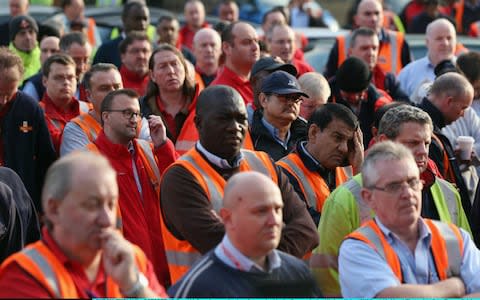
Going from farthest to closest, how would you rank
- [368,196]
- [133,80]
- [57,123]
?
[133,80] < [57,123] < [368,196]

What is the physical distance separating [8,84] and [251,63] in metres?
2.52

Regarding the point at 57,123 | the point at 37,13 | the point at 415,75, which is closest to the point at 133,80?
the point at 57,123

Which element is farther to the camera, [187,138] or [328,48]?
[328,48]

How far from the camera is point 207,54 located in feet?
44.8

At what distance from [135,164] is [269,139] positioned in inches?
44.9

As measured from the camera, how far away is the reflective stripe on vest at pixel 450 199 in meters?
8.26

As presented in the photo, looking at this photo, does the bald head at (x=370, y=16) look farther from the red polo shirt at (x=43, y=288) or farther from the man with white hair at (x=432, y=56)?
the red polo shirt at (x=43, y=288)

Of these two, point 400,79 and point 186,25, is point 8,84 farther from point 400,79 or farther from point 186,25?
point 186,25

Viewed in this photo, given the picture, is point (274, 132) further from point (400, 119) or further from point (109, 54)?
point (109, 54)

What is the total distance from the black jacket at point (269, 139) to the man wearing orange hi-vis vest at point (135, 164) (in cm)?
77

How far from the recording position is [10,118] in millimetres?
10797

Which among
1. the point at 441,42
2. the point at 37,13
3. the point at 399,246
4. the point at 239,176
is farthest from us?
the point at 37,13

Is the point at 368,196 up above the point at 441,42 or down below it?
above

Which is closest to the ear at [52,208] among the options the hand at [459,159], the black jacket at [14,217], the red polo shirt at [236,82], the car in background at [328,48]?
the black jacket at [14,217]
